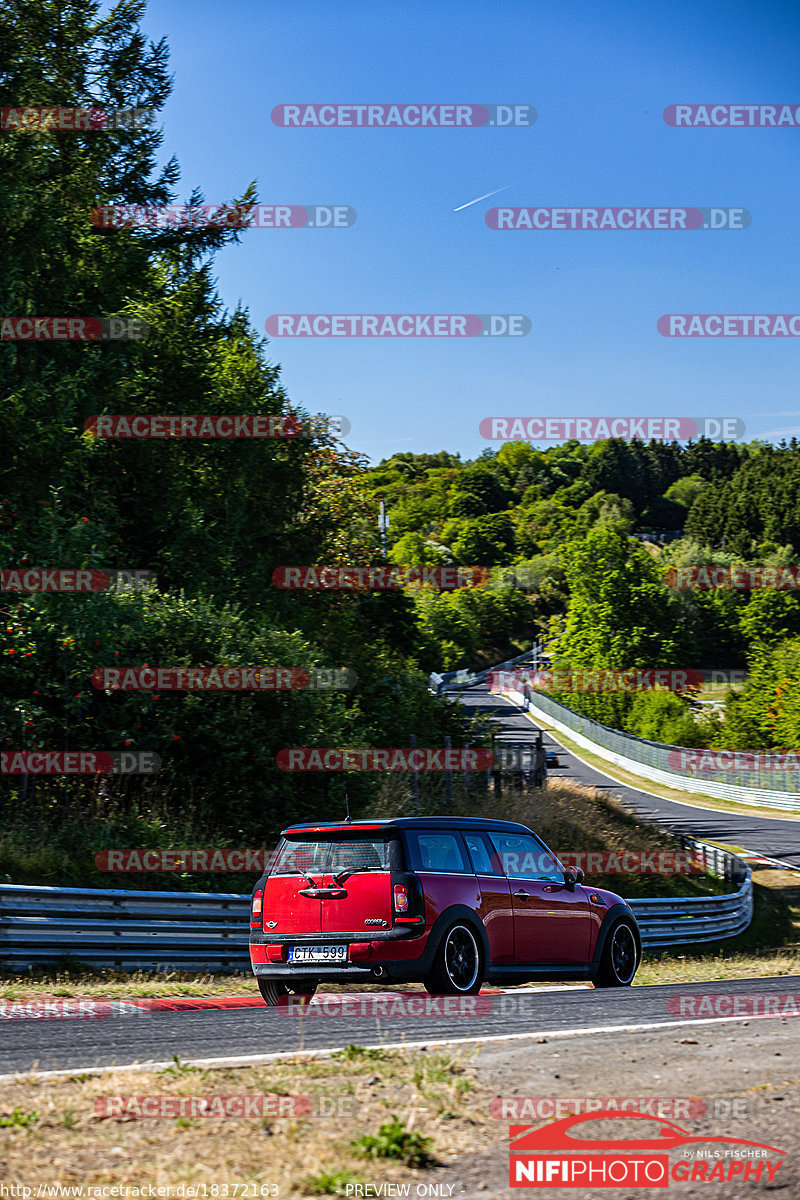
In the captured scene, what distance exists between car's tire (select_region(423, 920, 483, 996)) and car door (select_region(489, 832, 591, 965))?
23.1 inches

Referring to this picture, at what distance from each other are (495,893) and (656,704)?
254 ft

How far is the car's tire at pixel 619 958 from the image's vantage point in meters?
11.6

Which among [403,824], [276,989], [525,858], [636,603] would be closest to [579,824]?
[525,858]

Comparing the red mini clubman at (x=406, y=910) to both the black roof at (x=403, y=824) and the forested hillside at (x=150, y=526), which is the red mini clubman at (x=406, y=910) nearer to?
the black roof at (x=403, y=824)

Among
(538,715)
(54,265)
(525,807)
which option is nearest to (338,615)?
(525,807)

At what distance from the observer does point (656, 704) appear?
85.4m

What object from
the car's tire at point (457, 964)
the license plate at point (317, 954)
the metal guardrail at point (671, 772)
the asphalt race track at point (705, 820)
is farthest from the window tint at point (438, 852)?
the metal guardrail at point (671, 772)

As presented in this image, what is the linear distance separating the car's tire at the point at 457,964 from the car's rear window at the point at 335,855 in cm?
78

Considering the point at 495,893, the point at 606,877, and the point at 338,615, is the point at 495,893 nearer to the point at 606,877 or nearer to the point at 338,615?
the point at 606,877

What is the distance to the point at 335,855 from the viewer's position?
9867 millimetres

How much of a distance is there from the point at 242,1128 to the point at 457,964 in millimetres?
5365

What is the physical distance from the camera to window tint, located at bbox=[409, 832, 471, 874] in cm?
981

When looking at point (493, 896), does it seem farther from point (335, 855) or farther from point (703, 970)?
point (703, 970)

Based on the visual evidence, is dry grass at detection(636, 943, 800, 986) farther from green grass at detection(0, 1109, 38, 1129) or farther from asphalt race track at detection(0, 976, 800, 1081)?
green grass at detection(0, 1109, 38, 1129)
